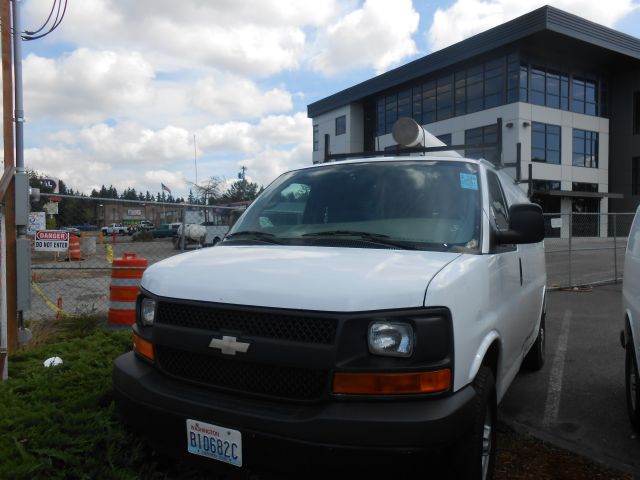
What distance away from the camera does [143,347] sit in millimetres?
2736

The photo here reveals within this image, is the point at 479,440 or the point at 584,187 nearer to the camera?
the point at 479,440

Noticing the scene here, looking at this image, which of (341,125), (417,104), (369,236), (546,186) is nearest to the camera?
(369,236)

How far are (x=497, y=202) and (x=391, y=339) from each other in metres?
1.91

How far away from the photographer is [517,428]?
12.9 ft

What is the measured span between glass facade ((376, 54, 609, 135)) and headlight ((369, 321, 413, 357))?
31.7 meters

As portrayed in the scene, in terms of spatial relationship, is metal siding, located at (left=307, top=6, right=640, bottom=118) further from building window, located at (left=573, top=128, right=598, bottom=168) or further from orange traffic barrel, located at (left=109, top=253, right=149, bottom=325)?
orange traffic barrel, located at (left=109, top=253, right=149, bottom=325)

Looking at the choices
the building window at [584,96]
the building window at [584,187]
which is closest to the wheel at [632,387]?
the building window at [584,187]

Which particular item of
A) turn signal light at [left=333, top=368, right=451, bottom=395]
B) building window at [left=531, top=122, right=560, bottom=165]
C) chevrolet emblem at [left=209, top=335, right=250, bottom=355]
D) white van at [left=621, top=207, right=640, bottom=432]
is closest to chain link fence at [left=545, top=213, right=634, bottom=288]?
white van at [left=621, top=207, right=640, bottom=432]

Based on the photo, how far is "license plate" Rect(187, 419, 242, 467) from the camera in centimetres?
221

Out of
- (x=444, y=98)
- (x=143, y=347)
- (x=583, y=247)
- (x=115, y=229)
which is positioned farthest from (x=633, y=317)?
(x=444, y=98)

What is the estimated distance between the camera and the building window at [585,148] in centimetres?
3459

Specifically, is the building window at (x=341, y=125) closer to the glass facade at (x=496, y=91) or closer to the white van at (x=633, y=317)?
the glass facade at (x=496, y=91)

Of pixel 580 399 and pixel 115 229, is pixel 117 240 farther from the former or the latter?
pixel 580 399

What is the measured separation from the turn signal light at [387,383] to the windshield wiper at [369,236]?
0.86 metres
